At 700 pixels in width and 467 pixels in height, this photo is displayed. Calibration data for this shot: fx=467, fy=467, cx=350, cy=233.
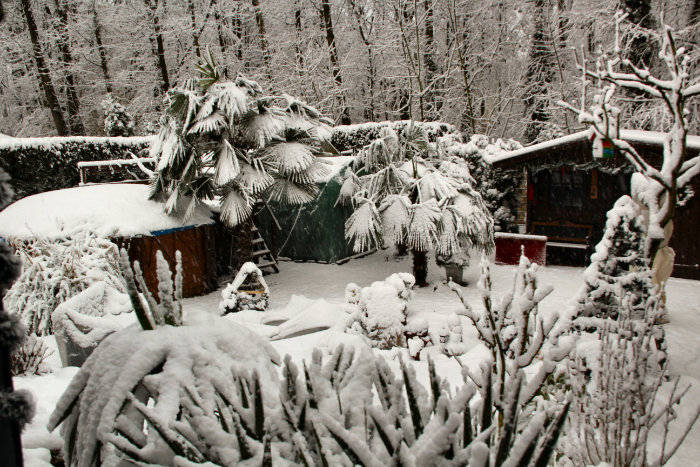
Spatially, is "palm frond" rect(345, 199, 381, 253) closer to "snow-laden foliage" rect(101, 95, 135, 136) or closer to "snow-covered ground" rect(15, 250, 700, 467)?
"snow-covered ground" rect(15, 250, 700, 467)

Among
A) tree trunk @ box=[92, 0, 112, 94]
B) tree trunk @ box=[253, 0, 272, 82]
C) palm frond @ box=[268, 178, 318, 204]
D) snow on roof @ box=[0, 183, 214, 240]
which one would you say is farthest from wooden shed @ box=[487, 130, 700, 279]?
tree trunk @ box=[92, 0, 112, 94]

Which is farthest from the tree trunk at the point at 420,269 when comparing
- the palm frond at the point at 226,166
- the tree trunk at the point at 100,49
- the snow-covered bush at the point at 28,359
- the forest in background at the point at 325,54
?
the tree trunk at the point at 100,49

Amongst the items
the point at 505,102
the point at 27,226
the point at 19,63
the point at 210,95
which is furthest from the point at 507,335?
the point at 19,63

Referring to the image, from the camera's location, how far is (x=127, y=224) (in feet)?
28.7

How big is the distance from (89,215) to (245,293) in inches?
128

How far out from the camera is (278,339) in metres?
6.49

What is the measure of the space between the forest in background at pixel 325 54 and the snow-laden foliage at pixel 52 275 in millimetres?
11203

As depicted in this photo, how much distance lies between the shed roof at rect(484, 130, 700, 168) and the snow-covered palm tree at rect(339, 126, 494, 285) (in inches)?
71.1

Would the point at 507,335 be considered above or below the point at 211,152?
below

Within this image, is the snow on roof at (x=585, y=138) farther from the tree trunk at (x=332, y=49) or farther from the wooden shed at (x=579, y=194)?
the tree trunk at (x=332, y=49)

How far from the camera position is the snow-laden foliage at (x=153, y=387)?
1495mm

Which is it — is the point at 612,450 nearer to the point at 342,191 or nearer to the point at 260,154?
the point at 260,154

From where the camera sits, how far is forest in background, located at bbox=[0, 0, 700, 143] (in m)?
17.8

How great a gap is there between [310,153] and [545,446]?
846 centimetres
